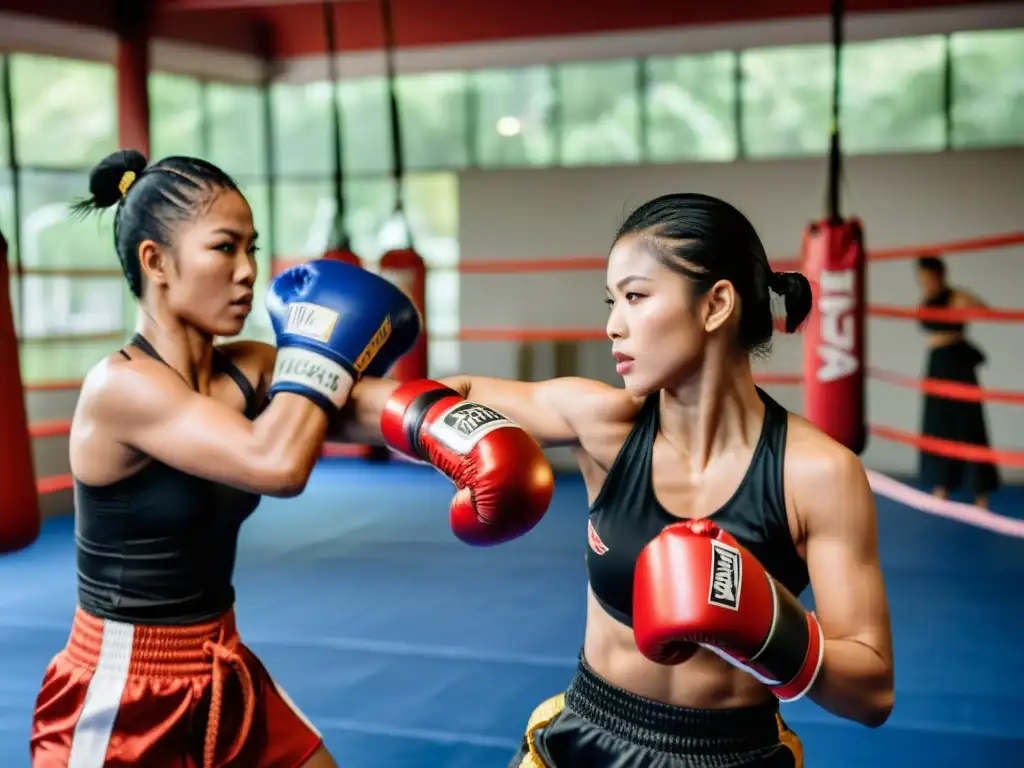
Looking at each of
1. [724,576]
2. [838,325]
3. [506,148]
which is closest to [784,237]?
[506,148]

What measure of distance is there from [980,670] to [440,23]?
18.3 feet

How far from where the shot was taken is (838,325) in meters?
3.66

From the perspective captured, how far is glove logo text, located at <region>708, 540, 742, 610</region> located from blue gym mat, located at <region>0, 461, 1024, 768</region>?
1.28 m

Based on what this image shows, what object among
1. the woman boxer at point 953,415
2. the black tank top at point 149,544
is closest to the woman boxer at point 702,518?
the black tank top at point 149,544

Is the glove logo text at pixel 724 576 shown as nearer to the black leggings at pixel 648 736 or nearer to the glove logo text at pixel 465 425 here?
the black leggings at pixel 648 736

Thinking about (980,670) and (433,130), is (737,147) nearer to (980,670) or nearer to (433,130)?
(433,130)

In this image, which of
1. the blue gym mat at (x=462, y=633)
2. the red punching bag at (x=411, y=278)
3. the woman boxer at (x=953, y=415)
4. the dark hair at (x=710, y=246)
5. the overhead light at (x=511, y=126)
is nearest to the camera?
the dark hair at (x=710, y=246)

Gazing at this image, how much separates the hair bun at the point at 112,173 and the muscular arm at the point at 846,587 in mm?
1037

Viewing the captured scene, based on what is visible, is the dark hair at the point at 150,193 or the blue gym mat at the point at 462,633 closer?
the dark hair at the point at 150,193

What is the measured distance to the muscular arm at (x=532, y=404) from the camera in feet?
4.76

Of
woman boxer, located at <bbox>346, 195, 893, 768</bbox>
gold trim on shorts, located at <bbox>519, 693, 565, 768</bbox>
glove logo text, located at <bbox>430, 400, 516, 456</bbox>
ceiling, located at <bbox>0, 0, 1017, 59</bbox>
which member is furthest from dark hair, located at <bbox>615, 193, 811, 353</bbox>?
ceiling, located at <bbox>0, 0, 1017, 59</bbox>

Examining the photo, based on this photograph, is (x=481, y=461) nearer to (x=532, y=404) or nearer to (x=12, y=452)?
(x=532, y=404)

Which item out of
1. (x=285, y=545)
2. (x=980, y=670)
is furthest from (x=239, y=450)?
(x=285, y=545)

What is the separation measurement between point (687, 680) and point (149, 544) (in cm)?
75
